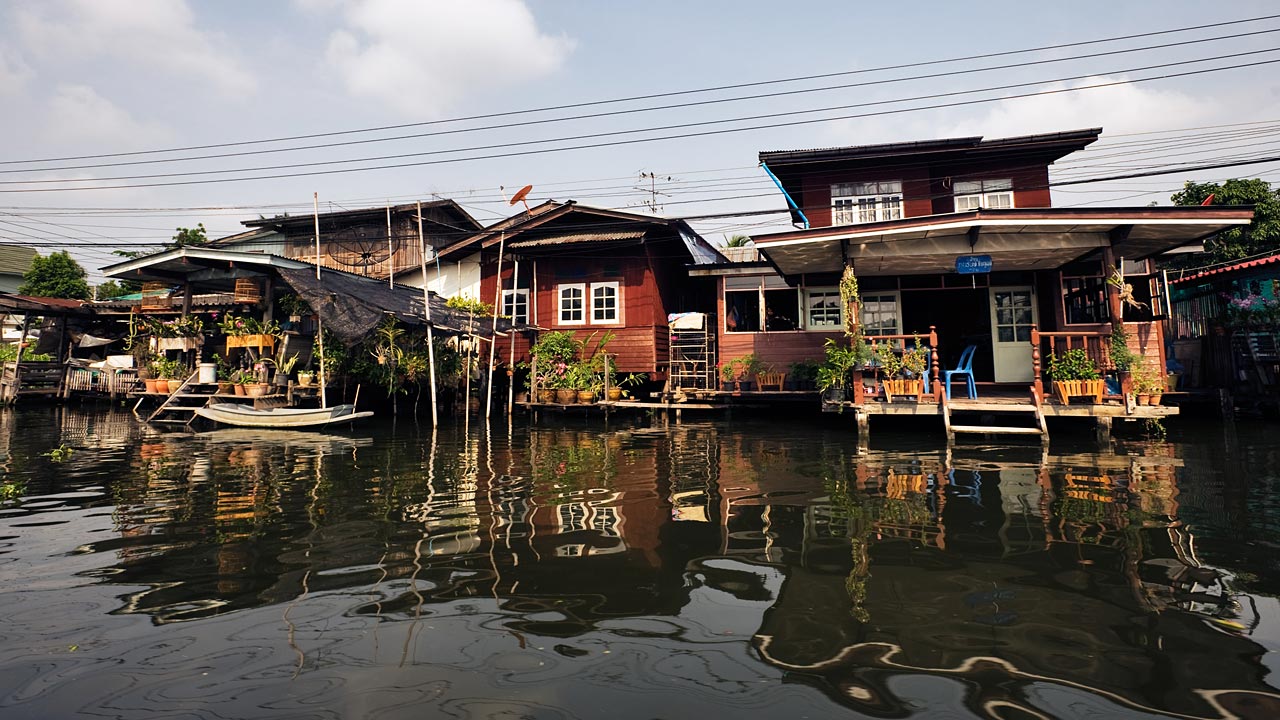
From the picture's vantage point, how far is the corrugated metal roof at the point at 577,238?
18297 millimetres

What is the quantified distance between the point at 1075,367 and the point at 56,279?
43.1 m

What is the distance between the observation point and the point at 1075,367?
35.4 ft

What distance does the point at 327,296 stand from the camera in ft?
47.4

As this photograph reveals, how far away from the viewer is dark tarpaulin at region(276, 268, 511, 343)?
14.1 m

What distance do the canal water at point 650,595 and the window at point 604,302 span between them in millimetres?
11695

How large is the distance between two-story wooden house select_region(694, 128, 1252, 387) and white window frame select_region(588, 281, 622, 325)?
10.8 ft

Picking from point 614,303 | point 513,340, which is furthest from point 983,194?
point 513,340

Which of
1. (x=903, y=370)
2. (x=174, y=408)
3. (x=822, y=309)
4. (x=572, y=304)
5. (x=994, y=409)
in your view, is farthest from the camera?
(x=572, y=304)

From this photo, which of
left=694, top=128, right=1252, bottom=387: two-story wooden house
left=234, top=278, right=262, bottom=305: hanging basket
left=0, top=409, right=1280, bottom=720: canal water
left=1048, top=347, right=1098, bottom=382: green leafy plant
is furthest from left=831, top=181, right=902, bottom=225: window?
left=234, top=278, right=262, bottom=305: hanging basket

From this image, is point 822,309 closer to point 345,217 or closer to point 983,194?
point 983,194

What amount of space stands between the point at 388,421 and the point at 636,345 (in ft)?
24.1

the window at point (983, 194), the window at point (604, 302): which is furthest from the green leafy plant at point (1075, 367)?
the window at point (604, 302)

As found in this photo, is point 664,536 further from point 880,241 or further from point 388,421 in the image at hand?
point 388,421

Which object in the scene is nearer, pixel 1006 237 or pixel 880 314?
pixel 1006 237
